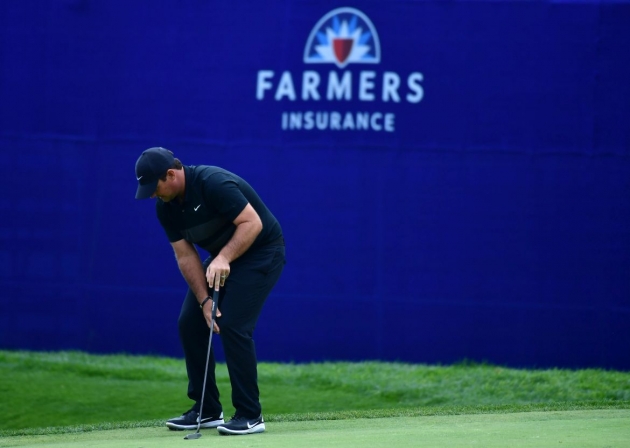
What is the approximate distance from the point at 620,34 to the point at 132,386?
499 centimetres

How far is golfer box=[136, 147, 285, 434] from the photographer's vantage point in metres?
5.24

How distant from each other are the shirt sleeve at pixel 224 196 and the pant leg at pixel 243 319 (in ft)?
0.95

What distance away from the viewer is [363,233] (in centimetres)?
905

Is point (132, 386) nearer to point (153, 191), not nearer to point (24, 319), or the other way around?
point (24, 319)

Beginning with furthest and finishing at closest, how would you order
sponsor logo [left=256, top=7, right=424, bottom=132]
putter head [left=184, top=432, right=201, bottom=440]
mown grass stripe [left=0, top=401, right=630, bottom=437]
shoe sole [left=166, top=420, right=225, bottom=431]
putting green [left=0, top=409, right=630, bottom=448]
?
sponsor logo [left=256, top=7, right=424, bottom=132] → mown grass stripe [left=0, top=401, right=630, bottom=437] → shoe sole [left=166, top=420, right=225, bottom=431] → putter head [left=184, top=432, right=201, bottom=440] → putting green [left=0, top=409, right=630, bottom=448]

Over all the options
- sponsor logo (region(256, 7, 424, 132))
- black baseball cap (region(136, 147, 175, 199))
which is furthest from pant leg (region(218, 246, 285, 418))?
sponsor logo (region(256, 7, 424, 132))

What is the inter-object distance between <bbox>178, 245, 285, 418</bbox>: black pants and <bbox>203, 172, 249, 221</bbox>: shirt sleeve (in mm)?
290

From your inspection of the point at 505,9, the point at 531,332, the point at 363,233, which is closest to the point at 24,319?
the point at 363,233

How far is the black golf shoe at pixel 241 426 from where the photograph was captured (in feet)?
17.2

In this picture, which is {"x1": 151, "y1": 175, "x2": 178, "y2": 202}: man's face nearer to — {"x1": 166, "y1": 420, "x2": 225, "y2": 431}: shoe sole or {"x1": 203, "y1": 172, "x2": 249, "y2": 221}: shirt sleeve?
{"x1": 203, "y1": 172, "x2": 249, "y2": 221}: shirt sleeve

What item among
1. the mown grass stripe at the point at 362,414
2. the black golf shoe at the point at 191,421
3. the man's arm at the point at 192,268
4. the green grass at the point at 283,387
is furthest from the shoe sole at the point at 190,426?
the green grass at the point at 283,387

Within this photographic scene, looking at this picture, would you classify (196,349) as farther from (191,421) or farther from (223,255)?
(223,255)

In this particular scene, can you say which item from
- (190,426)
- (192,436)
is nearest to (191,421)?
(190,426)

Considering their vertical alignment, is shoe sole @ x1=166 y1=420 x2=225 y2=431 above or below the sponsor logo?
below
